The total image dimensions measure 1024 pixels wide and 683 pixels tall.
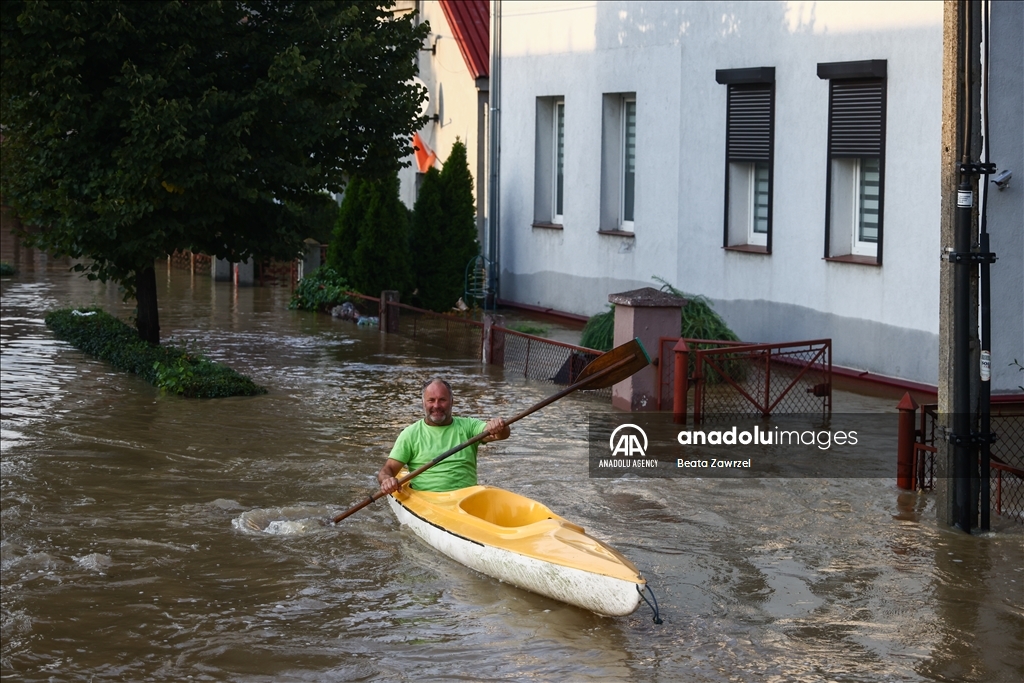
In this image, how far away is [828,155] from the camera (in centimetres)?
1756

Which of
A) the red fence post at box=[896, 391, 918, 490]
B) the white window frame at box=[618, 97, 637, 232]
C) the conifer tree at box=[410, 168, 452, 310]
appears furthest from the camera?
the conifer tree at box=[410, 168, 452, 310]

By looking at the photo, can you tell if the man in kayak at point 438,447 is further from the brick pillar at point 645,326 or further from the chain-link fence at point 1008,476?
the brick pillar at point 645,326

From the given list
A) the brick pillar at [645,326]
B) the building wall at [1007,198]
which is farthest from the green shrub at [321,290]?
the building wall at [1007,198]

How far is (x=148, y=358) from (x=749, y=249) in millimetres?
8320

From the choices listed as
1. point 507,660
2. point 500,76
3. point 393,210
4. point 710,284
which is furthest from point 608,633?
point 500,76

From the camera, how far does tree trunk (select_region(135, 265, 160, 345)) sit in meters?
18.6

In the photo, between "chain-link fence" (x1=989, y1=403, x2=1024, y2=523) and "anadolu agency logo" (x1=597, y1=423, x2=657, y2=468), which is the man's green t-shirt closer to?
"anadolu agency logo" (x1=597, y1=423, x2=657, y2=468)

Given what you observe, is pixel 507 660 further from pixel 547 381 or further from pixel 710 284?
Answer: pixel 710 284

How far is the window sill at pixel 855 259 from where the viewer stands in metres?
16.9

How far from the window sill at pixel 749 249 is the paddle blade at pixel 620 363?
8828 mm

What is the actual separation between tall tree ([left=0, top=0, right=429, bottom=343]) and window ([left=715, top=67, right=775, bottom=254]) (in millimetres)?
4657

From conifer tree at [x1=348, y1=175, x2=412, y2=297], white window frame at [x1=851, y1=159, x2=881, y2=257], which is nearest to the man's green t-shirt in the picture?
white window frame at [x1=851, y1=159, x2=881, y2=257]

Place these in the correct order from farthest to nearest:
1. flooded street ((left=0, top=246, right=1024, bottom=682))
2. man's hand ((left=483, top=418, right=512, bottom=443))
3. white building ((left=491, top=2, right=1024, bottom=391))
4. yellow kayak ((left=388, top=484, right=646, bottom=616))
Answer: white building ((left=491, top=2, right=1024, bottom=391)) → man's hand ((left=483, top=418, right=512, bottom=443)) → yellow kayak ((left=388, top=484, right=646, bottom=616)) → flooded street ((left=0, top=246, right=1024, bottom=682))

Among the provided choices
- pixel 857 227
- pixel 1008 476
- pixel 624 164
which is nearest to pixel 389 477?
pixel 1008 476
